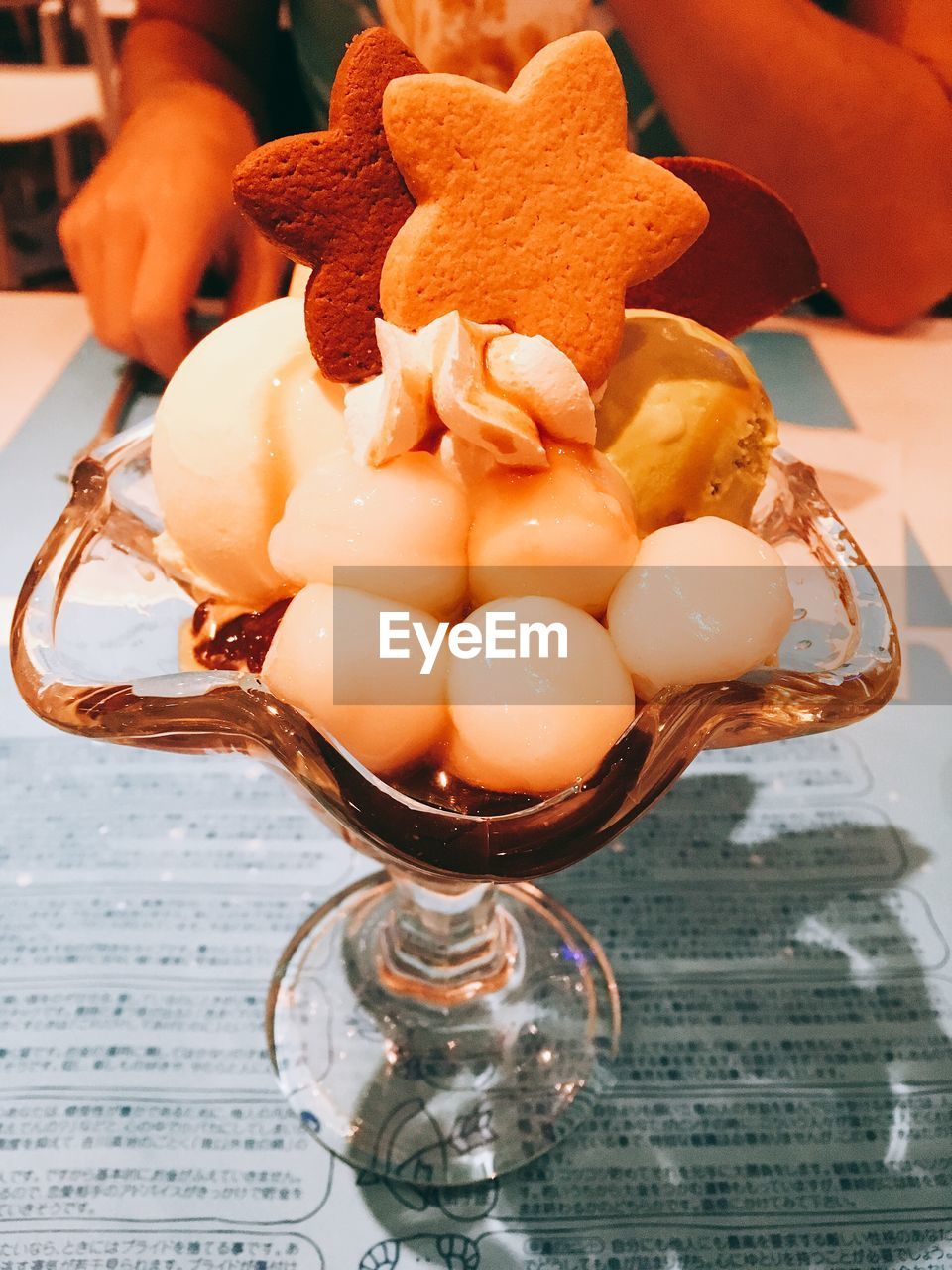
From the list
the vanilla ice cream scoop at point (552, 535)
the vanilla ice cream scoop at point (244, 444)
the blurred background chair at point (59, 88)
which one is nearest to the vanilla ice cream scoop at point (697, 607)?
the vanilla ice cream scoop at point (552, 535)

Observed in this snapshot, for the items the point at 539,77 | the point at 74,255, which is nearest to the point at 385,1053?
the point at 539,77

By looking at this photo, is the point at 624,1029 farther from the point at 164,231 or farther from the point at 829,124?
the point at 829,124

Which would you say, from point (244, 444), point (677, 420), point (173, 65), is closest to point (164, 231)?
point (173, 65)

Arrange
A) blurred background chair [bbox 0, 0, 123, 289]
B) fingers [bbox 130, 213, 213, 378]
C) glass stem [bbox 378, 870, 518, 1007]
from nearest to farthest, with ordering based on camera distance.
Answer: glass stem [bbox 378, 870, 518, 1007] → fingers [bbox 130, 213, 213, 378] → blurred background chair [bbox 0, 0, 123, 289]

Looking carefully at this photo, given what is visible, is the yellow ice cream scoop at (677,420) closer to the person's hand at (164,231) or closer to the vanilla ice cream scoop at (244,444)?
the vanilla ice cream scoop at (244,444)

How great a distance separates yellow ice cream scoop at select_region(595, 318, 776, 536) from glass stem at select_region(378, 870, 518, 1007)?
1.23 ft

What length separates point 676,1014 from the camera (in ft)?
2.20

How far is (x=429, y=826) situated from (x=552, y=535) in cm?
15

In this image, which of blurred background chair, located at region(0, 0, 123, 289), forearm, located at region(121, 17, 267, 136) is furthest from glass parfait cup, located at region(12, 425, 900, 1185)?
blurred background chair, located at region(0, 0, 123, 289)

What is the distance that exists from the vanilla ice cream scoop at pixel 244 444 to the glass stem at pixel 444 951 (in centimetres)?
35

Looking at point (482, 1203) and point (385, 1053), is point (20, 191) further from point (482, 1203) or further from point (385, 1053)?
point (482, 1203)

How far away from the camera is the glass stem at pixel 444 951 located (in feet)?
2.47

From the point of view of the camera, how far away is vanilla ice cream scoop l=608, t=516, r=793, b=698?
17.2 inches

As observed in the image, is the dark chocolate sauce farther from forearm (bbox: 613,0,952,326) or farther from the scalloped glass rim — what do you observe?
forearm (bbox: 613,0,952,326)
